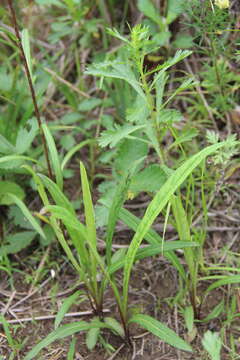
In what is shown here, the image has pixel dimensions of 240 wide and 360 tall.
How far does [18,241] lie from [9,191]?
0.20 m

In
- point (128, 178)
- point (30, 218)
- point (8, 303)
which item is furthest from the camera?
point (8, 303)

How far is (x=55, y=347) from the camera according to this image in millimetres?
1536

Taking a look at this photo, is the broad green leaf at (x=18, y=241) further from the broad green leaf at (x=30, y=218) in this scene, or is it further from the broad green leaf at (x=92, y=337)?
the broad green leaf at (x=92, y=337)

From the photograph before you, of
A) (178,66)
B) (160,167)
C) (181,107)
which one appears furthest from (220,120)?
(160,167)

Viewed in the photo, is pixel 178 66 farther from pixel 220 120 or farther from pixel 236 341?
pixel 236 341

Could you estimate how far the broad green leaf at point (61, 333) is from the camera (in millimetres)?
1388

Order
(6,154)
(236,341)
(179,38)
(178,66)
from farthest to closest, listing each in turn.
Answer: (178,66) < (179,38) < (6,154) < (236,341)

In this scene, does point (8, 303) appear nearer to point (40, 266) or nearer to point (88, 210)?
point (40, 266)

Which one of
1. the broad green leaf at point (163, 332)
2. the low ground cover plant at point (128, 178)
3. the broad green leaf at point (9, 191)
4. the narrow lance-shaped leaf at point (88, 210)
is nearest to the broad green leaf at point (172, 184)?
the low ground cover plant at point (128, 178)

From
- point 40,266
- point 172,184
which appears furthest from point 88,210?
point 40,266

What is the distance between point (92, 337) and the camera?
4.89 ft

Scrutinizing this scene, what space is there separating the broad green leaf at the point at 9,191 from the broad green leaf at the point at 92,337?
63 centimetres

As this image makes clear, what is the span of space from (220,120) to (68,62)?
848mm

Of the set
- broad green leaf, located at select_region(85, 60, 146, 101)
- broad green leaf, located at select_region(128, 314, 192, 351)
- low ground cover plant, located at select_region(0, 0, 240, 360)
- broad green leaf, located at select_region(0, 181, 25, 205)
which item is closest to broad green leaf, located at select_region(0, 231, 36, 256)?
low ground cover plant, located at select_region(0, 0, 240, 360)
